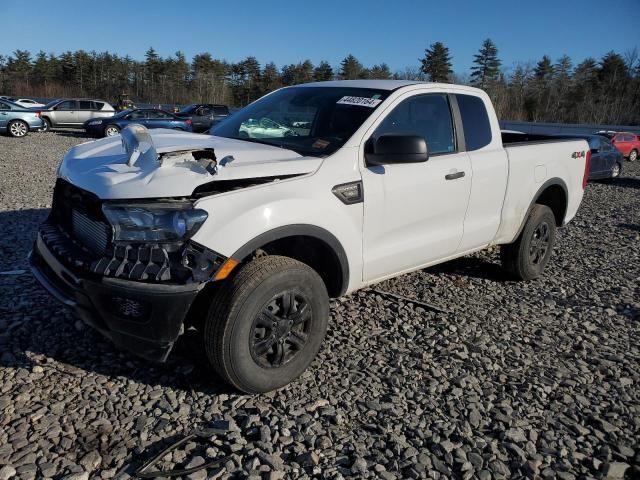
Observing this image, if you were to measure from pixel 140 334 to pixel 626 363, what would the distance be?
3.36 m

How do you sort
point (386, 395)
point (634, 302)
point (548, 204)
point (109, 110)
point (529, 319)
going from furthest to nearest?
1. point (109, 110)
2. point (548, 204)
3. point (634, 302)
4. point (529, 319)
5. point (386, 395)

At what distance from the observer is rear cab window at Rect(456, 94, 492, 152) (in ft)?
14.4

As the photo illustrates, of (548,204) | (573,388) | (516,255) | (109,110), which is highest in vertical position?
(109,110)

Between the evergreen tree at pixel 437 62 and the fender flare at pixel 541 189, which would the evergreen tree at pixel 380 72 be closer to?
the evergreen tree at pixel 437 62

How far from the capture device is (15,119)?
2117 cm

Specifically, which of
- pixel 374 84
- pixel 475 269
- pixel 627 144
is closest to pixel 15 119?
pixel 475 269

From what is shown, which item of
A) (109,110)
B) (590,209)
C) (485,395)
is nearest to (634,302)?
(485,395)

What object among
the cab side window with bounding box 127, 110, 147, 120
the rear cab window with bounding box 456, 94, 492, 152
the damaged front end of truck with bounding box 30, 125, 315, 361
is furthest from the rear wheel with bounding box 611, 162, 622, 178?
the cab side window with bounding box 127, 110, 147, 120

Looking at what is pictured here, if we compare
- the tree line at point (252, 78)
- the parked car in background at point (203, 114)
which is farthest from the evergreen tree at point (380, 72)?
the parked car in background at point (203, 114)

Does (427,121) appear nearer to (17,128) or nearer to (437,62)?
(17,128)

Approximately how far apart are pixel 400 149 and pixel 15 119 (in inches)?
881

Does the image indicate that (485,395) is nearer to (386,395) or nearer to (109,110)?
(386,395)

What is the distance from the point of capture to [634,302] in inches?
200

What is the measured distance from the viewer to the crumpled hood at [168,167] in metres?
2.68
